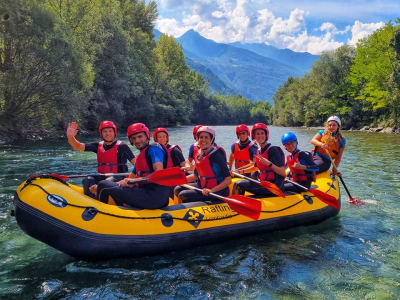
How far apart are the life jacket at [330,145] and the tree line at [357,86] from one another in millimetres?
25206

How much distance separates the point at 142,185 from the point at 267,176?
7.61 ft

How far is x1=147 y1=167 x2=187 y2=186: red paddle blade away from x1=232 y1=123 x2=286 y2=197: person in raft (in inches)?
69.1

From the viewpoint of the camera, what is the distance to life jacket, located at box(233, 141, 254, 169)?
7.46 m

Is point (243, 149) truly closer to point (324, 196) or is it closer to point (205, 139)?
point (324, 196)

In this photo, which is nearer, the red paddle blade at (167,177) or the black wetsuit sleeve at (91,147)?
the red paddle blade at (167,177)

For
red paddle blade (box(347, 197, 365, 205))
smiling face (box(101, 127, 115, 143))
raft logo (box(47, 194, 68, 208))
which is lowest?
red paddle blade (box(347, 197, 365, 205))

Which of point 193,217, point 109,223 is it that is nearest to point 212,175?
point 193,217

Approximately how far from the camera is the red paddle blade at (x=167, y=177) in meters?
4.31

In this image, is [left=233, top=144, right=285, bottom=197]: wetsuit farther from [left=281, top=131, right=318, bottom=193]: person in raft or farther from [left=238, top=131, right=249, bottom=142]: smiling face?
[left=238, top=131, right=249, bottom=142]: smiling face

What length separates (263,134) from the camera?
19.1 ft

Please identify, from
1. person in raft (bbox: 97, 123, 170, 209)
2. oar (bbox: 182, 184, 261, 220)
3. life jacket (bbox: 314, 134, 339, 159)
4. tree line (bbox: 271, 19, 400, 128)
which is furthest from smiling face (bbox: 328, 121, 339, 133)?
tree line (bbox: 271, 19, 400, 128)

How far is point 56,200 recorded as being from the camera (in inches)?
167

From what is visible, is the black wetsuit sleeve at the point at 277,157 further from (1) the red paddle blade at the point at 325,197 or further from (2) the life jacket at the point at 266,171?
(1) the red paddle blade at the point at 325,197

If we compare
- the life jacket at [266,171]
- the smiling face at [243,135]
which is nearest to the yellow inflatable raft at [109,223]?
the life jacket at [266,171]
